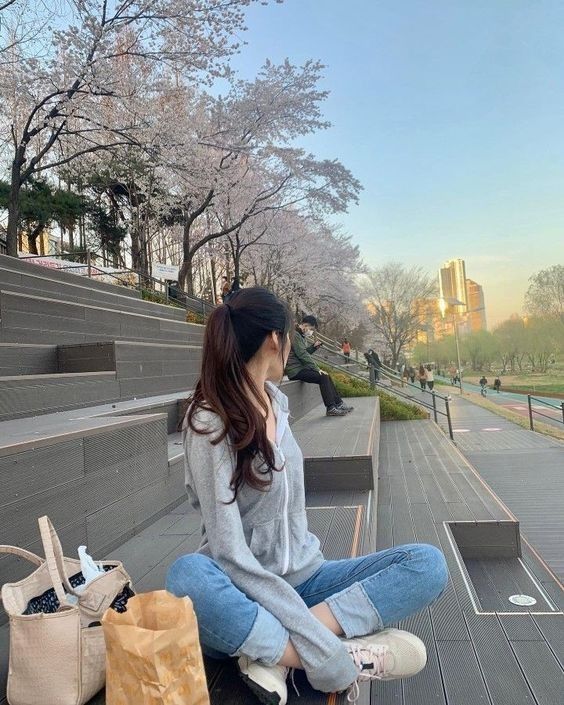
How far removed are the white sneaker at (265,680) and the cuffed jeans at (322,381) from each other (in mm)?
6223

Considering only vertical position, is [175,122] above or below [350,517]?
above

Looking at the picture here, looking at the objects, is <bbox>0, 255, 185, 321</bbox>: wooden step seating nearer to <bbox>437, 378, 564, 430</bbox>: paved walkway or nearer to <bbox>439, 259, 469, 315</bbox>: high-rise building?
<bbox>437, 378, 564, 430</bbox>: paved walkway

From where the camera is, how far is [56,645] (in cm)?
129

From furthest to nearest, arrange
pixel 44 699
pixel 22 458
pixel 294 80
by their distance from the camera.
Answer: pixel 294 80 → pixel 22 458 → pixel 44 699

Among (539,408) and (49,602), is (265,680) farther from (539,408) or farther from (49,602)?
(539,408)

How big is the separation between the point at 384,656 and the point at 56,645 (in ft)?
2.92

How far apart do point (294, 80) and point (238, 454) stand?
49.1ft

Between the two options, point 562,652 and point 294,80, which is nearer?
point 562,652

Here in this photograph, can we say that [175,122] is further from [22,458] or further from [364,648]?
[364,648]

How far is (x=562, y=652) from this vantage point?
2545mm

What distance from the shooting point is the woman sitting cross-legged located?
1.38 metres

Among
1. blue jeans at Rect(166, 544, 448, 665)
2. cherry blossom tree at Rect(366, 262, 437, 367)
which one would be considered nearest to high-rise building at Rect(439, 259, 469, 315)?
cherry blossom tree at Rect(366, 262, 437, 367)

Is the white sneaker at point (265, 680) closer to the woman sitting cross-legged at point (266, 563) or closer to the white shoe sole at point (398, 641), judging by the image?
the woman sitting cross-legged at point (266, 563)

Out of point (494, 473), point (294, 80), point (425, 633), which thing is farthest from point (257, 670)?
point (294, 80)
